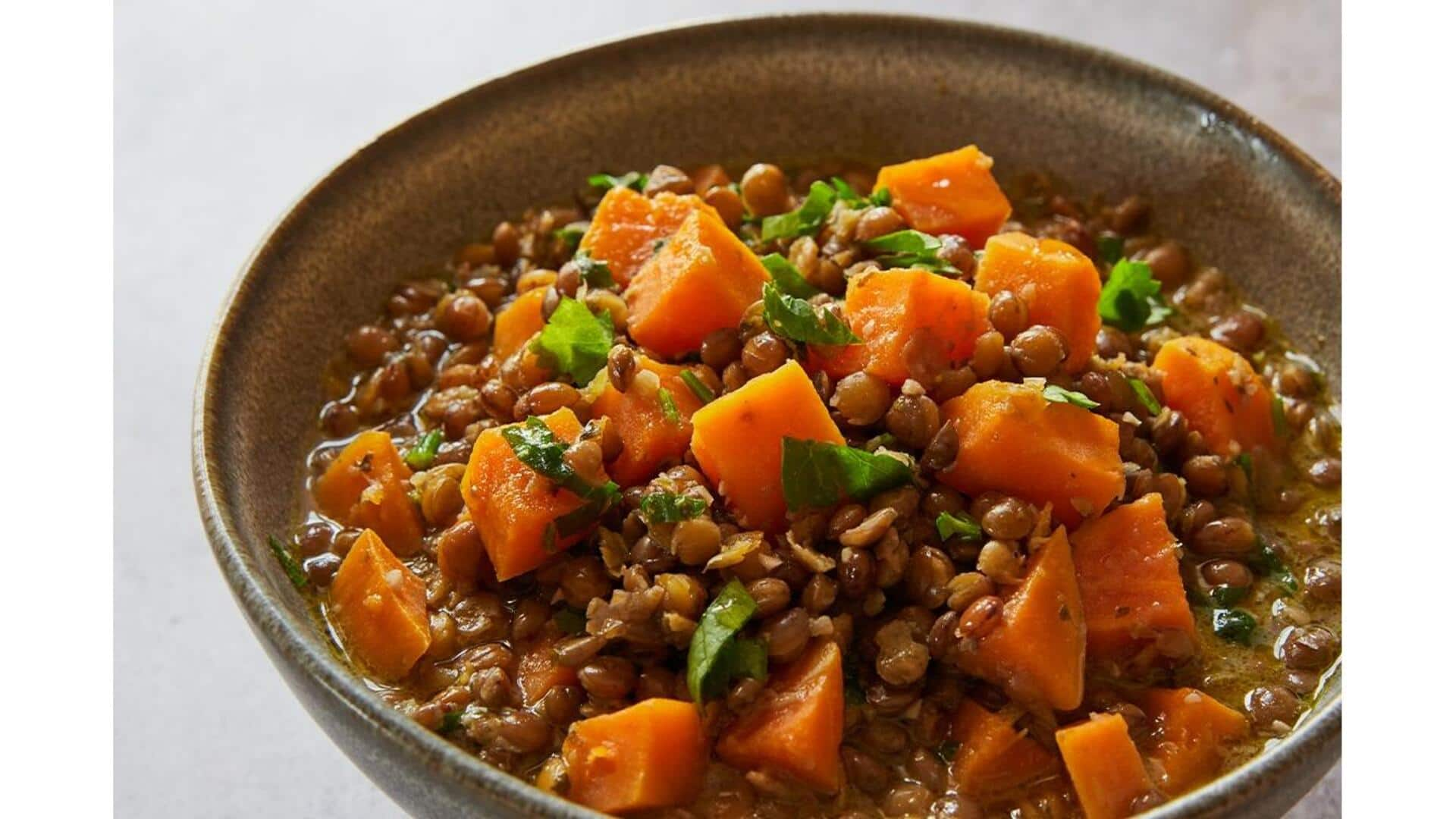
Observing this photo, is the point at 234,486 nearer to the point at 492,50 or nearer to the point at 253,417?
the point at 253,417

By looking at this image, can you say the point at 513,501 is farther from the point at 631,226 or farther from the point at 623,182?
the point at 623,182

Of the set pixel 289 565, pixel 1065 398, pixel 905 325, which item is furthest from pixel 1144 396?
pixel 289 565

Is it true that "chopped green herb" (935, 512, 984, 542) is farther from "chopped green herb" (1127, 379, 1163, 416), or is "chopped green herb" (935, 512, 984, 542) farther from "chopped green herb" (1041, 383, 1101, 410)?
"chopped green herb" (1127, 379, 1163, 416)

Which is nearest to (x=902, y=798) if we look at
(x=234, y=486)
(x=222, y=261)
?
(x=234, y=486)

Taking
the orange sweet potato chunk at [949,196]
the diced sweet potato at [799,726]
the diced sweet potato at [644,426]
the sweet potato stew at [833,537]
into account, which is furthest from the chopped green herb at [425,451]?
the orange sweet potato chunk at [949,196]

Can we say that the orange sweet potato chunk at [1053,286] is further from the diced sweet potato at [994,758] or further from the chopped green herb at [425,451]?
the chopped green herb at [425,451]

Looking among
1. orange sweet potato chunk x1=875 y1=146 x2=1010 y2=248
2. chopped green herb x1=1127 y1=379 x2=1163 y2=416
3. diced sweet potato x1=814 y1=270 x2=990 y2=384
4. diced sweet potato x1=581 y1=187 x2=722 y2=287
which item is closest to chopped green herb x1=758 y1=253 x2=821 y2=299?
diced sweet potato x1=814 y1=270 x2=990 y2=384
